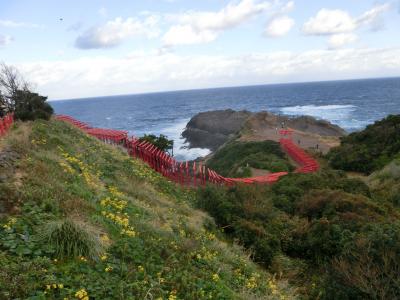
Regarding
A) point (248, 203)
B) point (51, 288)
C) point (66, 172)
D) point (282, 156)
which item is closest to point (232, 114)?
point (282, 156)

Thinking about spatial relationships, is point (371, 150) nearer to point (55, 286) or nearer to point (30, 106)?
point (30, 106)

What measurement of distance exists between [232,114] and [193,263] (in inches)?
2575

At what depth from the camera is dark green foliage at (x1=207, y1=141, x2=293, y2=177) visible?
2808 centimetres

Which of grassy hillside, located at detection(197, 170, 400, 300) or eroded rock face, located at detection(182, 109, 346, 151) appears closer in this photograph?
grassy hillside, located at detection(197, 170, 400, 300)

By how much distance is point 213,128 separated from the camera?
67.9 meters

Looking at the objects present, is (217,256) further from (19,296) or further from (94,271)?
(19,296)

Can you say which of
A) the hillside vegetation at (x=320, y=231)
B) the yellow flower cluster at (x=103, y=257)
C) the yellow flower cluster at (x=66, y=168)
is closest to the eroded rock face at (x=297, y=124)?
the hillside vegetation at (x=320, y=231)

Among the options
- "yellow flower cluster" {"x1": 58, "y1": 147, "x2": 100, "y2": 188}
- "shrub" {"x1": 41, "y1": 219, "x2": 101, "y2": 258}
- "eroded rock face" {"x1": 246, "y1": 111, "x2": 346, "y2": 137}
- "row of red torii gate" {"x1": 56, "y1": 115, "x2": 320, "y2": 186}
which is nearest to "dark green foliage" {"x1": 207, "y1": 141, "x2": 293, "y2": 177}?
"row of red torii gate" {"x1": 56, "y1": 115, "x2": 320, "y2": 186}

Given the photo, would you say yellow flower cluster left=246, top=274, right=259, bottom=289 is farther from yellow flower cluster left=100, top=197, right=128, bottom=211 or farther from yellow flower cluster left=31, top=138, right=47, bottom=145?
yellow flower cluster left=31, top=138, right=47, bottom=145

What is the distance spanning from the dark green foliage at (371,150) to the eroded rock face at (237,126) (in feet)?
57.4

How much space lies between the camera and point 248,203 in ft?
45.4

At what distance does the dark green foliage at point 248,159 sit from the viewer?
2808 centimetres

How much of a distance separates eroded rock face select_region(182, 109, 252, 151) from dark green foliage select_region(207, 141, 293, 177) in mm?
21570

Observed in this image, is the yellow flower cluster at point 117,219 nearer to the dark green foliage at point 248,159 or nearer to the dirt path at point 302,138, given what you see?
the dark green foliage at point 248,159
